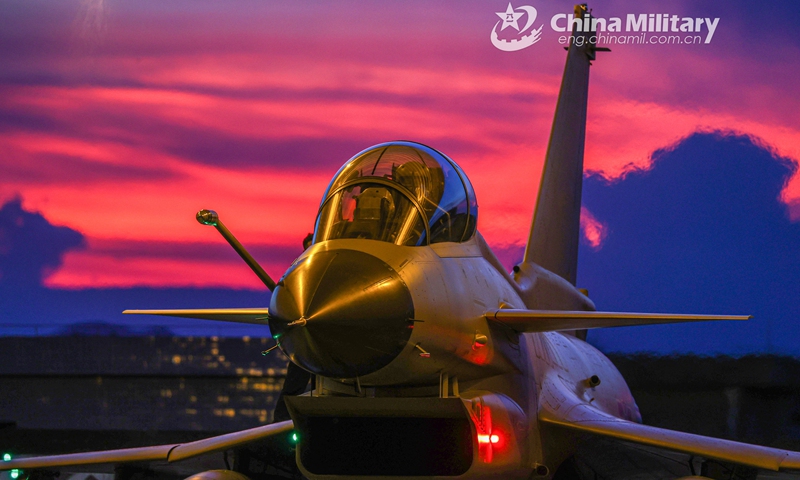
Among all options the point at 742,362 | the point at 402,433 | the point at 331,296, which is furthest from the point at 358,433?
the point at 742,362

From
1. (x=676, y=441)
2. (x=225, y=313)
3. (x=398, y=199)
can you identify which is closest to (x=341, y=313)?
(x=398, y=199)

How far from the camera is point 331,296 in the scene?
16.3 ft

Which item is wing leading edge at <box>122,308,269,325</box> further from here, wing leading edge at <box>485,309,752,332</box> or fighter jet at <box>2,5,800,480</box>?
wing leading edge at <box>485,309,752,332</box>

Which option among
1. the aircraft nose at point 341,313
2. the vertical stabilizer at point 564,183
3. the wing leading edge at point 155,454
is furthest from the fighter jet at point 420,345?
the vertical stabilizer at point 564,183

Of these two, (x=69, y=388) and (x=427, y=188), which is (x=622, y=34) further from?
(x=69, y=388)

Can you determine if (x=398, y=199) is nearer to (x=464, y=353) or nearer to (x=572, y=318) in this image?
(x=464, y=353)

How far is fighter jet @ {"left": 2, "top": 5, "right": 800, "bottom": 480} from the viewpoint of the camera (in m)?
5.16

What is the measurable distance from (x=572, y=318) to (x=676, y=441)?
141 cm

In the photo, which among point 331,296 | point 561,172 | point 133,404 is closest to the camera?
point 331,296

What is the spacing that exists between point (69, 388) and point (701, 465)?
2274cm

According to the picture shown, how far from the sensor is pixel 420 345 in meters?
5.45

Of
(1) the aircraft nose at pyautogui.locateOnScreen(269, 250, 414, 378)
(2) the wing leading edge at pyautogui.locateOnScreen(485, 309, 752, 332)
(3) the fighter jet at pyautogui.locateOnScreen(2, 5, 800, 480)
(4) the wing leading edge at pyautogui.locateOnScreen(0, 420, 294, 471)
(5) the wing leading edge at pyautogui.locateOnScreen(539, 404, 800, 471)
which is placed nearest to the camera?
(1) the aircraft nose at pyautogui.locateOnScreen(269, 250, 414, 378)

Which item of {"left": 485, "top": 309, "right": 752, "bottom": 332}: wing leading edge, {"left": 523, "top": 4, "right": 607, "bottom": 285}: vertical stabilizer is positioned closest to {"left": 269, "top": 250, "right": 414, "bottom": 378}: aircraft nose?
{"left": 485, "top": 309, "right": 752, "bottom": 332}: wing leading edge

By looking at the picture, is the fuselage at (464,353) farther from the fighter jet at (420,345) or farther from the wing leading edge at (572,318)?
the wing leading edge at (572,318)
